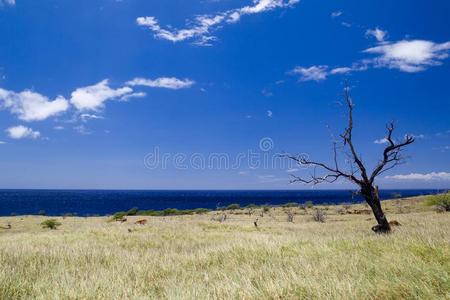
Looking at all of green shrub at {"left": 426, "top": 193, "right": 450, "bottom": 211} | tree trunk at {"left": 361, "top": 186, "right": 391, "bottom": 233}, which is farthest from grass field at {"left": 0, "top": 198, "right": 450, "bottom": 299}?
green shrub at {"left": 426, "top": 193, "right": 450, "bottom": 211}

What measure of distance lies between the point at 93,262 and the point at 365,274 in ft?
20.9

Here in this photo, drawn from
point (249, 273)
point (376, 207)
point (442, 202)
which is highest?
point (376, 207)

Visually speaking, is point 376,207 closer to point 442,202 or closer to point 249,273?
point 249,273

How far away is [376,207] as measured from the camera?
16.1m

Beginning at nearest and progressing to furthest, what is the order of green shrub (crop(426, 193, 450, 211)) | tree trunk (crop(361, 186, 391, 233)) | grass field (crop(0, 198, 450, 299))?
grass field (crop(0, 198, 450, 299)) < tree trunk (crop(361, 186, 391, 233)) < green shrub (crop(426, 193, 450, 211))

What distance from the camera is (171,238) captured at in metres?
16.4

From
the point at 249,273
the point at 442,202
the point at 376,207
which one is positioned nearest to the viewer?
the point at 249,273

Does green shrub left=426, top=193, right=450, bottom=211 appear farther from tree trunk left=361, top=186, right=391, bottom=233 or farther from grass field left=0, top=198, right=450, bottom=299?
grass field left=0, top=198, right=450, bottom=299

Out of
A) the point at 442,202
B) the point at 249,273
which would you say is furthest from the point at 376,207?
the point at 442,202

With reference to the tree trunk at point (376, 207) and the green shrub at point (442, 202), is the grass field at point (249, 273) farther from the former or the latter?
the green shrub at point (442, 202)

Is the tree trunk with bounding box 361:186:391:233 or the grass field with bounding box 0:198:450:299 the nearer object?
the grass field with bounding box 0:198:450:299

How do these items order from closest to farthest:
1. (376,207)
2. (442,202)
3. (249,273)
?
(249,273)
(376,207)
(442,202)

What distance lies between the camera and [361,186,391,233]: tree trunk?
1588cm

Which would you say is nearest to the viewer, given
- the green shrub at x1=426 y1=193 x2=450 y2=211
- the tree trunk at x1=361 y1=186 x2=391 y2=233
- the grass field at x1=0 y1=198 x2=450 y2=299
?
the grass field at x1=0 y1=198 x2=450 y2=299
